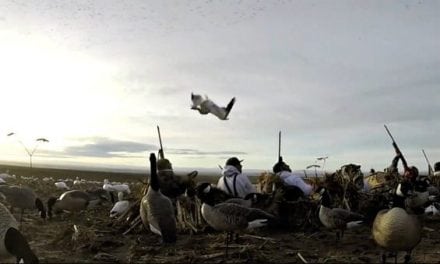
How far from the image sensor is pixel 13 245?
27.3 ft

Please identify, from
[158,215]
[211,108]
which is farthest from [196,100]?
[158,215]

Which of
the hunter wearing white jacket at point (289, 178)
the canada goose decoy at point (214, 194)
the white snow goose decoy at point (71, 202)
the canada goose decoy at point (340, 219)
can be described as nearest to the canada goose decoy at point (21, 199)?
the white snow goose decoy at point (71, 202)

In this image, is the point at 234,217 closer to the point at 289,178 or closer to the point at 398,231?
the point at 398,231

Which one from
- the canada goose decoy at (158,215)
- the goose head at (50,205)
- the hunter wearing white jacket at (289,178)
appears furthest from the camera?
the goose head at (50,205)

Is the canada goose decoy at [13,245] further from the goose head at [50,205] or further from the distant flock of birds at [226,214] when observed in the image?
the goose head at [50,205]

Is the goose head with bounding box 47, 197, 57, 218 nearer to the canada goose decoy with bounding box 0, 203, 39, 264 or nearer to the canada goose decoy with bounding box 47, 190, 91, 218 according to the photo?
the canada goose decoy with bounding box 47, 190, 91, 218

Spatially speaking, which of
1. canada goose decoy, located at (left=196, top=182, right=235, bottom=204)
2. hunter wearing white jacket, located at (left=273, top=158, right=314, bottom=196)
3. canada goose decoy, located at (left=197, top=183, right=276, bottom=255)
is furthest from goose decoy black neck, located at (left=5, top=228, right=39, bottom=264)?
hunter wearing white jacket, located at (left=273, top=158, right=314, bottom=196)

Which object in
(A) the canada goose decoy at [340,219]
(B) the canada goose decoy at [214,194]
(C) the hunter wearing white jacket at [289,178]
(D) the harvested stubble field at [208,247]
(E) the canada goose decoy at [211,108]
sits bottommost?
(D) the harvested stubble field at [208,247]

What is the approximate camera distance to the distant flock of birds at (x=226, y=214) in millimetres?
9180

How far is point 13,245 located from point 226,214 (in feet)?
15.0

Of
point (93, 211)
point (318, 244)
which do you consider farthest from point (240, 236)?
point (93, 211)

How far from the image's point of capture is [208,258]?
31.9 ft

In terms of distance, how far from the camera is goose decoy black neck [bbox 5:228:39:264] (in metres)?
8.20

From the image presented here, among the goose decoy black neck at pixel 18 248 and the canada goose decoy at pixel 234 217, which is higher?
the canada goose decoy at pixel 234 217
